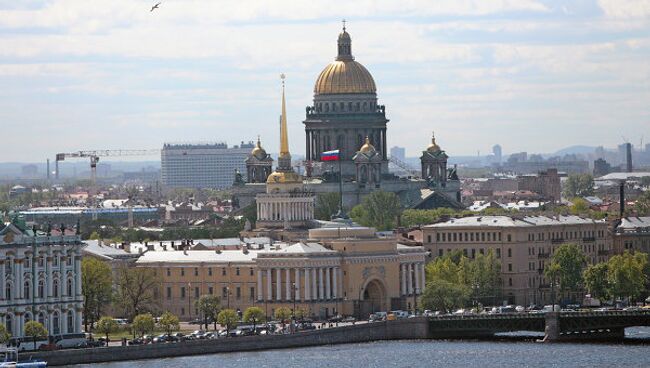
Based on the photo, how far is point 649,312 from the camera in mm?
97688

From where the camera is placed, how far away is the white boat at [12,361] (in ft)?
273

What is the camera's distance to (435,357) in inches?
3597

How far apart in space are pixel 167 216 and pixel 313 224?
69.2 meters

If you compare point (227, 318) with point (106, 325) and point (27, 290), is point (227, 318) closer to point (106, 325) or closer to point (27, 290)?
point (106, 325)

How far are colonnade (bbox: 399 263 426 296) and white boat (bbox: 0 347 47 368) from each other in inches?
1093

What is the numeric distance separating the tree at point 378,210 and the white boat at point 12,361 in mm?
53287

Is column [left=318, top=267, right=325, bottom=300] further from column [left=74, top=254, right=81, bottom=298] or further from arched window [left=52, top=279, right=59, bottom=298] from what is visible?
arched window [left=52, top=279, right=59, bottom=298]

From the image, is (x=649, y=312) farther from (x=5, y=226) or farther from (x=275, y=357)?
(x=5, y=226)

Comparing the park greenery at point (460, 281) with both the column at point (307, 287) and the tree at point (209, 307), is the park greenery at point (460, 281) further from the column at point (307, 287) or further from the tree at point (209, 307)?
the tree at point (209, 307)

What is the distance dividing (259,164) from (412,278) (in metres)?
52.3

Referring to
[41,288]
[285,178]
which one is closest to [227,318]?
[41,288]

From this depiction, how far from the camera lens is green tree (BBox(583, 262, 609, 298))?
113 meters

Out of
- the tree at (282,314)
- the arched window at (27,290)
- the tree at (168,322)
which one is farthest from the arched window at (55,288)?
the tree at (282,314)

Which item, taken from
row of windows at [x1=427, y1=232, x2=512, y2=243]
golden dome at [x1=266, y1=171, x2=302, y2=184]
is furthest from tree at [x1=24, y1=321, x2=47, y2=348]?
golden dome at [x1=266, y1=171, x2=302, y2=184]
